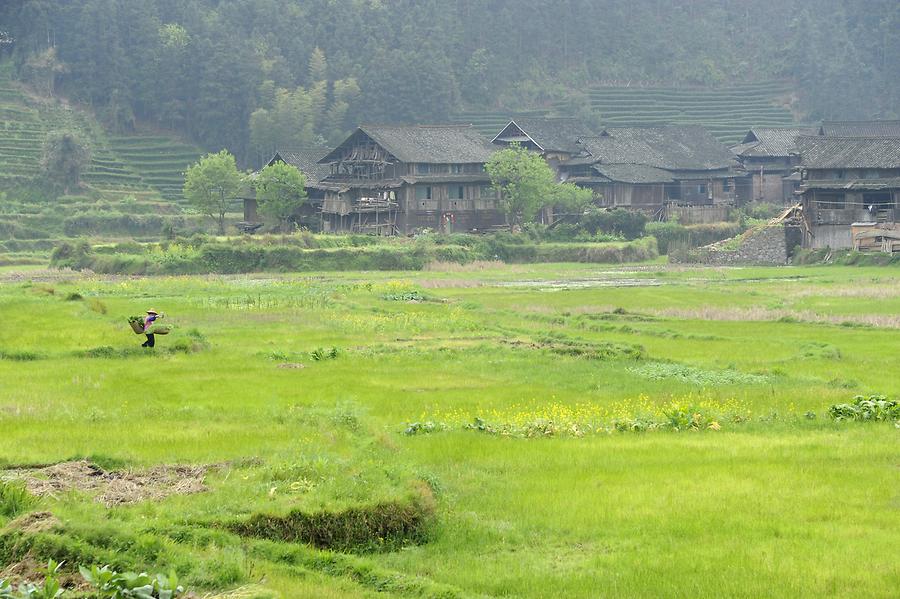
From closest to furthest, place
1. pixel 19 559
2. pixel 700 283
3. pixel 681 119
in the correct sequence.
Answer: pixel 19 559 → pixel 700 283 → pixel 681 119

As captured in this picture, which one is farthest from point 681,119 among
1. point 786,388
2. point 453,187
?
point 786,388

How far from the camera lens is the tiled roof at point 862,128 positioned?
87750 mm

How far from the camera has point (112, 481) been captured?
49.3ft

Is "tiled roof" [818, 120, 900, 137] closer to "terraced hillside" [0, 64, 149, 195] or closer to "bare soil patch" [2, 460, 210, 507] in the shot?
"terraced hillside" [0, 64, 149, 195]

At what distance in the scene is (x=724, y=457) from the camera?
17859 mm

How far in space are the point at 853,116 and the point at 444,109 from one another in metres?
41.6

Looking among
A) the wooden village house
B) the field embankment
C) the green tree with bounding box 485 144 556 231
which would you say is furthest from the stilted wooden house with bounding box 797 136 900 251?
the wooden village house

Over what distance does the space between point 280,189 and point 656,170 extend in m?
29.6

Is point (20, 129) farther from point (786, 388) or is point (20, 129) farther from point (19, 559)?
point (19, 559)

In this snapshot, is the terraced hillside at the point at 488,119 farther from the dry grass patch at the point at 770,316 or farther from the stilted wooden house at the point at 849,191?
the dry grass patch at the point at 770,316

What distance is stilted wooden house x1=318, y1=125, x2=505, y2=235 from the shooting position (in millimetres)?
81625

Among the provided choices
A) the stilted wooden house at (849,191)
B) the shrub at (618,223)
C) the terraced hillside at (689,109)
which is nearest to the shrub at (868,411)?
the stilted wooden house at (849,191)

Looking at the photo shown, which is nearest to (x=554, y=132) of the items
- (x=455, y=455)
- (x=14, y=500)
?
(x=455, y=455)

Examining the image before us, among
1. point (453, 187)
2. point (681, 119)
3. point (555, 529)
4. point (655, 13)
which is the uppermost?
point (655, 13)
